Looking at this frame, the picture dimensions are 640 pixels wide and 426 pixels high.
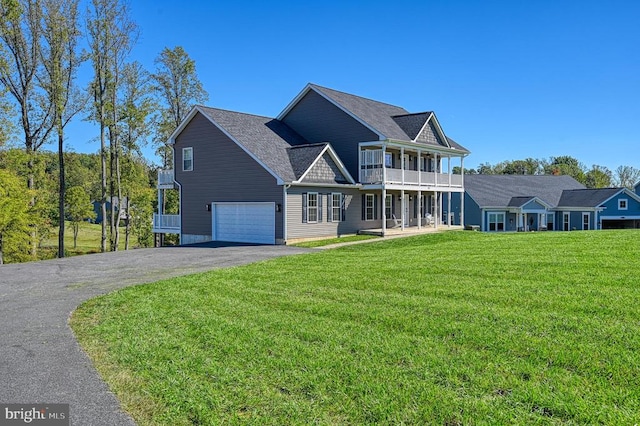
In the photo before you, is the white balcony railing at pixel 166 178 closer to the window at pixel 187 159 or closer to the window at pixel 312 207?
the window at pixel 187 159

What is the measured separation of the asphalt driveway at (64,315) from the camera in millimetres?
4863

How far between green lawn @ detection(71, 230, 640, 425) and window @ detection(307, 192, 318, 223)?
12.6 m

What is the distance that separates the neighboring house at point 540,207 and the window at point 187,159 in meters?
23.5

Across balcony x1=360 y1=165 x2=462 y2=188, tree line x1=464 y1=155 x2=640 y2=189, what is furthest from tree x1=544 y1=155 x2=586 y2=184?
balcony x1=360 y1=165 x2=462 y2=188

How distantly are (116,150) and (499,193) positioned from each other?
30.2 metres

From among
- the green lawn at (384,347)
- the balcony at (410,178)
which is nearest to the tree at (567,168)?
the balcony at (410,178)

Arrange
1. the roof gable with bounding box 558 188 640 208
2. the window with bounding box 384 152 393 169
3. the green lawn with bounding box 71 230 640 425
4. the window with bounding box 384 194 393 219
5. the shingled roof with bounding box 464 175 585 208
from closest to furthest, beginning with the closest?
the green lawn with bounding box 71 230 640 425
the window with bounding box 384 152 393 169
the window with bounding box 384 194 393 219
the shingled roof with bounding box 464 175 585 208
the roof gable with bounding box 558 188 640 208

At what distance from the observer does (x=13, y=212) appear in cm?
2538

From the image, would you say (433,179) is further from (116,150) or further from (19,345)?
(19,345)

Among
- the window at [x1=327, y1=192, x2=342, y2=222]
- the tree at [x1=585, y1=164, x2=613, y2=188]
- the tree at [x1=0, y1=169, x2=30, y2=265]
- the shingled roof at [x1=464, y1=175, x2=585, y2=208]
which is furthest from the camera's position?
the tree at [x1=585, y1=164, x2=613, y2=188]

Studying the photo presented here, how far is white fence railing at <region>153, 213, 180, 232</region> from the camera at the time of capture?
1085 inches

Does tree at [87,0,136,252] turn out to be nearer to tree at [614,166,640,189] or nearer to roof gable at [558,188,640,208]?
roof gable at [558,188,640,208]

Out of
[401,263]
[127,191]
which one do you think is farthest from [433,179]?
[127,191]

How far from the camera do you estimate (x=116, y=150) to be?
31.8 meters
